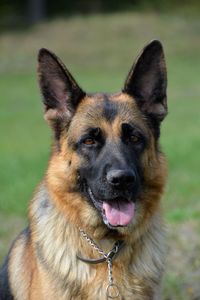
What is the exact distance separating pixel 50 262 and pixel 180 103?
20458 millimetres

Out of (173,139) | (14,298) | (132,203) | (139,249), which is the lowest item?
(173,139)

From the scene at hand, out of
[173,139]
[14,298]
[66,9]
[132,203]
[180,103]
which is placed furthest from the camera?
[66,9]

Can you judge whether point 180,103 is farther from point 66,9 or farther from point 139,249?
point 66,9

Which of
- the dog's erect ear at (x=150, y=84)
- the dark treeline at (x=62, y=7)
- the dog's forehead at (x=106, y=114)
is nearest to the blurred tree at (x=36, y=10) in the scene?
the dark treeline at (x=62, y=7)

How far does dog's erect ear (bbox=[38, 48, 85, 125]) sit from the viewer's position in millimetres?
4992

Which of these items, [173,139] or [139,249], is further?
[173,139]

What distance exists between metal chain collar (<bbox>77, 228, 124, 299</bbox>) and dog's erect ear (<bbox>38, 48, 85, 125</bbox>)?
2.77ft

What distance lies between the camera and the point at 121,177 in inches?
183

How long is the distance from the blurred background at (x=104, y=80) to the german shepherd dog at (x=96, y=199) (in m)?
1.28

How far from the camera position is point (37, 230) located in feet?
16.8

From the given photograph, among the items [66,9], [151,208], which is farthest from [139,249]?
[66,9]

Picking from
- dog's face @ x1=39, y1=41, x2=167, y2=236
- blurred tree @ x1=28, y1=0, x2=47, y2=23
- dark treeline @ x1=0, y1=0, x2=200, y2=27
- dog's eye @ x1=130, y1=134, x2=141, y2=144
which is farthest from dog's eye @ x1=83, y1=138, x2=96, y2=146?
blurred tree @ x1=28, y1=0, x2=47, y2=23

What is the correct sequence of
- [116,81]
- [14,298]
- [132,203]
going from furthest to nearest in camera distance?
1. [116,81]
2. [14,298]
3. [132,203]

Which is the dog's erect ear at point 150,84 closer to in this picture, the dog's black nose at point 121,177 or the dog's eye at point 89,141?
the dog's eye at point 89,141
